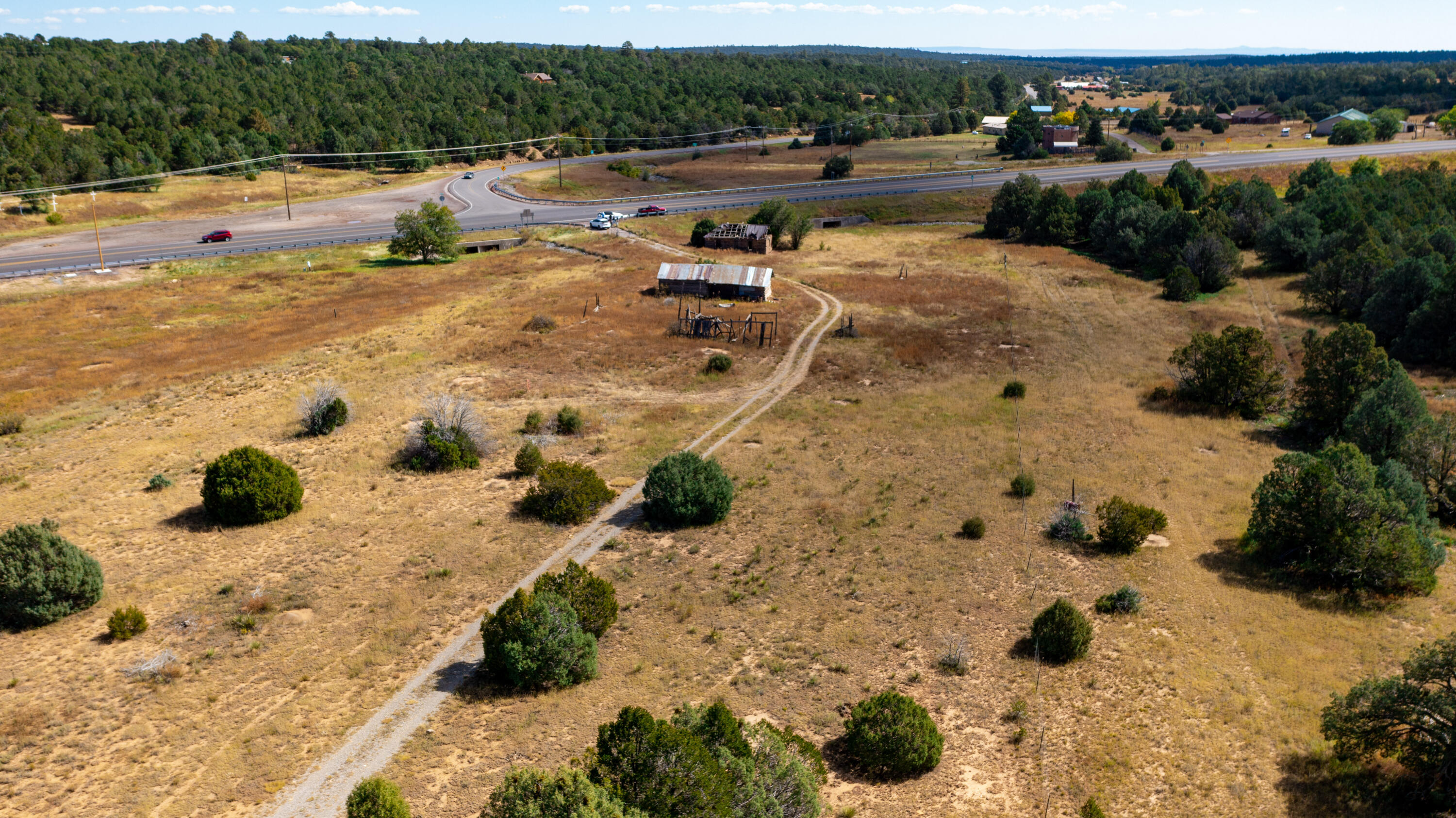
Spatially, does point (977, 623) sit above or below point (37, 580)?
below

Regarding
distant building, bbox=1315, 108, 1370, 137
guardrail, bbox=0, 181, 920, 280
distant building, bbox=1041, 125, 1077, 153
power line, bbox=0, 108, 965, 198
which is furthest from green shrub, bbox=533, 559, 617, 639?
distant building, bbox=1315, 108, 1370, 137

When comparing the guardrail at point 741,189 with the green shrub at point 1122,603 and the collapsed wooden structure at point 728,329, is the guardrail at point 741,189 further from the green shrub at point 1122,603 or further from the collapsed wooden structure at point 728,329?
the green shrub at point 1122,603

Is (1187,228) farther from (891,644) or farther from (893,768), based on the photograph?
(893,768)

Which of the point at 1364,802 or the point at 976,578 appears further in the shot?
the point at 976,578

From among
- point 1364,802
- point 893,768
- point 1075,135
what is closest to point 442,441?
point 893,768

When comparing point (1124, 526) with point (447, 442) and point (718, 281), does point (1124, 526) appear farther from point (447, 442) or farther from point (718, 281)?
point (718, 281)

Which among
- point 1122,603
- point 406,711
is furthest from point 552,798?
point 1122,603
